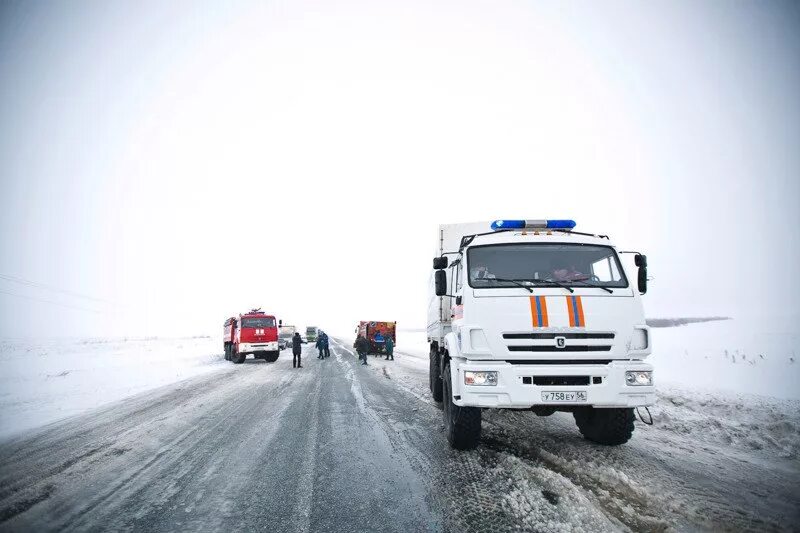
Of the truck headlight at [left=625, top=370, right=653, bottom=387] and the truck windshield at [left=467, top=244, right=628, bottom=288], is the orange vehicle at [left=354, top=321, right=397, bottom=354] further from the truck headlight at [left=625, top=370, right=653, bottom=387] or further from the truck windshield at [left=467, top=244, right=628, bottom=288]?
the truck headlight at [left=625, top=370, right=653, bottom=387]

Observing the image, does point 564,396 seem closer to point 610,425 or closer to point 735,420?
point 610,425

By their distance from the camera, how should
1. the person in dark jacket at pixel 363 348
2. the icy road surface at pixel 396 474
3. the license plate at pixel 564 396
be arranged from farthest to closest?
the person in dark jacket at pixel 363 348
the license plate at pixel 564 396
the icy road surface at pixel 396 474

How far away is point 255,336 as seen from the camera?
2145 cm

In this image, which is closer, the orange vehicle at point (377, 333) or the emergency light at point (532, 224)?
the emergency light at point (532, 224)

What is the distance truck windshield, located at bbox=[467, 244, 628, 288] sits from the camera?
5.02 meters

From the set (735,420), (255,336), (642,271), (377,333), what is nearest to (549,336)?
(642,271)

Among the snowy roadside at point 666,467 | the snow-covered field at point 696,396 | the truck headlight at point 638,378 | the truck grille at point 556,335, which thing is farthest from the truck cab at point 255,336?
the truck headlight at point 638,378

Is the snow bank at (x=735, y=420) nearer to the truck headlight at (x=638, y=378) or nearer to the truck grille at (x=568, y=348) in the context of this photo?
the truck headlight at (x=638, y=378)

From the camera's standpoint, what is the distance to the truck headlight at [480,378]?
4.39m

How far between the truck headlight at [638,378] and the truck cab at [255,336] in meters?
20.2

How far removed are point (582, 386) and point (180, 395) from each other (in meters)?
9.74

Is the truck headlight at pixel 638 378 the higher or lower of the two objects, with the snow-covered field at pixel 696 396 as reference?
higher

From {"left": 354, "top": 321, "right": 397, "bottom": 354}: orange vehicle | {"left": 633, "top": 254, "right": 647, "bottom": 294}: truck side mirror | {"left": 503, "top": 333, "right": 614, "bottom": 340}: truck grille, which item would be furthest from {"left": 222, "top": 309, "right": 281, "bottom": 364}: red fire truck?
{"left": 633, "top": 254, "right": 647, "bottom": 294}: truck side mirror

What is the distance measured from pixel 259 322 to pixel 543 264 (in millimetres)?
19840
